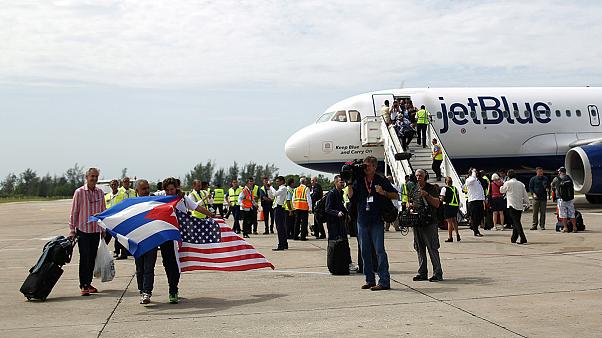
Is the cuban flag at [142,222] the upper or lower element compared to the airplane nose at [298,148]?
lower

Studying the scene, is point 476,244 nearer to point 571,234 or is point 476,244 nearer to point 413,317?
point 571,234

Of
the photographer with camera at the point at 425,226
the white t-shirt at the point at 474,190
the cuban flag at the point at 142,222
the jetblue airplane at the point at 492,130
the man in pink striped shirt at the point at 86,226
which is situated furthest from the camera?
the jetblue airplane at the point at 492,130

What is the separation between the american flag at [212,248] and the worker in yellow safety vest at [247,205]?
9103 millimetres

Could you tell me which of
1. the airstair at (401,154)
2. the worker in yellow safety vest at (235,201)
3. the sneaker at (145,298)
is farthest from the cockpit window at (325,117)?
the sneaker at (145,298)

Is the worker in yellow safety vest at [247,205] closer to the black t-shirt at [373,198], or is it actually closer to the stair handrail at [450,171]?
the stair handrail at [450,171]

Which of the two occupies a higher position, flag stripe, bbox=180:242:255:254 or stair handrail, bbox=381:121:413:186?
stair handrail, bbox=381:121:413:186

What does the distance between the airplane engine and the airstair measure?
395 centimetres

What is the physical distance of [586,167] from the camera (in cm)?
2291

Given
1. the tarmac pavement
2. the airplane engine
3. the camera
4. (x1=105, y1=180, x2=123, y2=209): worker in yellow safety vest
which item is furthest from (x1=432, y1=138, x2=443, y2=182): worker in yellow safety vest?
the camera

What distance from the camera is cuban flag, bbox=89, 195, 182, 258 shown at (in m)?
8.72

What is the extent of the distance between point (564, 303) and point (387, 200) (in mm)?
2465

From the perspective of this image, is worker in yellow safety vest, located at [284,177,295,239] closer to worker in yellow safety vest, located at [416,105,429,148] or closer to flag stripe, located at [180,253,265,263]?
worker in yellow safety vest, located at [416,105,429,148]

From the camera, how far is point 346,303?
8156 mm

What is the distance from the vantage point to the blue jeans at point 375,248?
9102 millimetres
